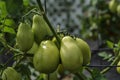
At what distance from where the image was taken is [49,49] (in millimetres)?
1090

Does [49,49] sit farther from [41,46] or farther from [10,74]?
[10,74]

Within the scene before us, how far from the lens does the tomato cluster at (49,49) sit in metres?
1.08

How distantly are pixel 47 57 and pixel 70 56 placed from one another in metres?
0.06

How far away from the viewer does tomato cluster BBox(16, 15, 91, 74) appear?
3.55 feet

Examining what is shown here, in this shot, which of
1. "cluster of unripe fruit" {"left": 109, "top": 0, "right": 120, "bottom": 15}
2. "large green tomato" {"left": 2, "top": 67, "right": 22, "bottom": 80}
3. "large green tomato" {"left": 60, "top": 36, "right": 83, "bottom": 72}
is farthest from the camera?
"cluster of unripe fruit" {"left": 109, "top": 0, "right": 120, "bottom": 15}

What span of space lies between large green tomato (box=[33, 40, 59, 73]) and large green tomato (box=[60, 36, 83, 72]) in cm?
2

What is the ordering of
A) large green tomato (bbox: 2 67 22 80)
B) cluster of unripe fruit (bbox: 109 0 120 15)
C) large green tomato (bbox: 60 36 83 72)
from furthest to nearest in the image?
cluster of unripe fruit (bbox: 109 0 120 15) < large green tomato (bbox: 2 67 22 80) < large green tomato (bbox: 60 36 83 72)

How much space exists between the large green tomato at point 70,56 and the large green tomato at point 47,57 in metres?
0.02

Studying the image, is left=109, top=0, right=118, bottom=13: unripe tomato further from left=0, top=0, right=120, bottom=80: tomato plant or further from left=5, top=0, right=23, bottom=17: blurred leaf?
left=5, top=0, right=23, bottom=17: blurred leaf

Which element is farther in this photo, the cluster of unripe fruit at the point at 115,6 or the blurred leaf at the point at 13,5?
the cluster of unripe fruit at the point at 115,6

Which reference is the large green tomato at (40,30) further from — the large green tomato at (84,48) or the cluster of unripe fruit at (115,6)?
the cluster of unripe fruit at (115,6)

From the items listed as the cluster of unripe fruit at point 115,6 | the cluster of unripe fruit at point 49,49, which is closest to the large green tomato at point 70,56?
the cluster of unripe fruit at point 49,49

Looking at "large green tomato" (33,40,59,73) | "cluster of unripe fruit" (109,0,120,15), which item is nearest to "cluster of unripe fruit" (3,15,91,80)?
"large green tomato" (33,40,59,73)

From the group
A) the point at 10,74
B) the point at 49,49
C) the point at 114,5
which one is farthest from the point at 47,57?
the point at 114,5
